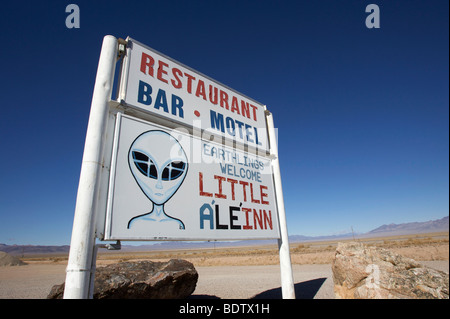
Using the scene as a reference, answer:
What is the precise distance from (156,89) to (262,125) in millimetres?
2360

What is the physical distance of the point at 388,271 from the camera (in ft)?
17.9

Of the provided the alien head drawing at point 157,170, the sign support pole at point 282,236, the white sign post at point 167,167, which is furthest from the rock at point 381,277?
the alien head drawing at point 157,170

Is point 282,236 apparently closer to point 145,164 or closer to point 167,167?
point 167,167

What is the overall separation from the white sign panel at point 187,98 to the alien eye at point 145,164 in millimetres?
597

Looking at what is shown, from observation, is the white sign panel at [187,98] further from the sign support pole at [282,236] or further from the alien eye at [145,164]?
the alien eye at [145,164]

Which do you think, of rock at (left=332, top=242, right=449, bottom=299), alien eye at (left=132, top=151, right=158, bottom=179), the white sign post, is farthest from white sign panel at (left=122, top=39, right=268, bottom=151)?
rock at (left=332, top=242, right=449, bottom=299)

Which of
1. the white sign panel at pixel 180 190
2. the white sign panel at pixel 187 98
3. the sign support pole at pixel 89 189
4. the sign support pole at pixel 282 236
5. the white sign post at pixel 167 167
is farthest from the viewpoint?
the sign support pole at pixel 282 236

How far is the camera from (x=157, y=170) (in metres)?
2.82

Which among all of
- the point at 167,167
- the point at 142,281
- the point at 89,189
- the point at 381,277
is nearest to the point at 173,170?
the point at 167,167

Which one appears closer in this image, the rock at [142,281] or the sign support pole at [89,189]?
the sign support pole at [89,189]

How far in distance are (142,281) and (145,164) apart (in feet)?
16.0

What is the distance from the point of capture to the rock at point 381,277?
490cm
